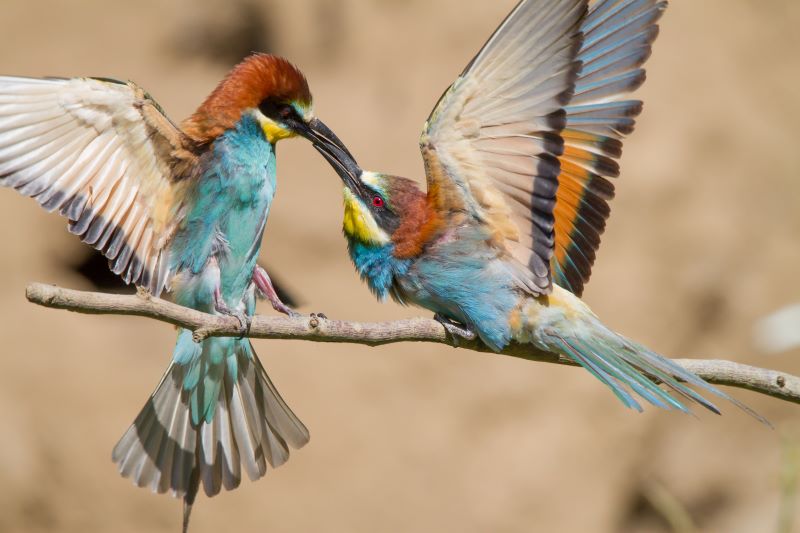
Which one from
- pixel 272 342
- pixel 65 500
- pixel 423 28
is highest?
pixel 423 28

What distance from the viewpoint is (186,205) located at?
230 centimetres

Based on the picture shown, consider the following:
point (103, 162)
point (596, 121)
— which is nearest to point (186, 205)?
point (103, 162)

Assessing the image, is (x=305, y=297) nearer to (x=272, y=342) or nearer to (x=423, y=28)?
(x=272, y=342)

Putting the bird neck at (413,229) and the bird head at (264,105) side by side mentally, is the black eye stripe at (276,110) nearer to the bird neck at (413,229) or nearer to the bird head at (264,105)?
the bird head at (264,105)

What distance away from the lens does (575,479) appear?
3564 millimetres

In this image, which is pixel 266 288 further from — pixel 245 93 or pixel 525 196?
pixel 525 196

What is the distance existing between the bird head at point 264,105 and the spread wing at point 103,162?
0.36 ft

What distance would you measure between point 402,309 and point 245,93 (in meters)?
1.25

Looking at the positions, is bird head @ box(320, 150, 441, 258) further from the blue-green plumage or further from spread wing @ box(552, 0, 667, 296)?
spread wing @ box(552, 0, 667, 296)

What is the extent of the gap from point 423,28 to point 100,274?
52.5 inches

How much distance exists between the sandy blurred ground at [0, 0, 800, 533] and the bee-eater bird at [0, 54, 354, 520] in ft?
2.73

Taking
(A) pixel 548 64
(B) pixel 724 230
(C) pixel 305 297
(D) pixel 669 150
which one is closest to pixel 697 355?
(B) pixel 724 230

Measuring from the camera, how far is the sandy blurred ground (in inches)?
133

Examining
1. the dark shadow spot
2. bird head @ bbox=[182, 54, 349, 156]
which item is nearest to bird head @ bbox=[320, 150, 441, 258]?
bird head @ bbox=[182, 54, 349, 156]
